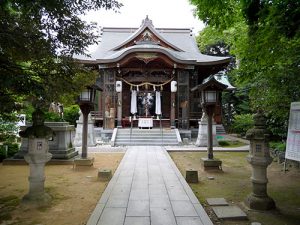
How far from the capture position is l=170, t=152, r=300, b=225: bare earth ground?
521 cm

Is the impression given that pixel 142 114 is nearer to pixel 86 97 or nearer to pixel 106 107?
pixel 106 107

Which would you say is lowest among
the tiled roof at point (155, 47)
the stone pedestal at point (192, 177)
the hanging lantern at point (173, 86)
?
the stone pedestal at point (192, 177)

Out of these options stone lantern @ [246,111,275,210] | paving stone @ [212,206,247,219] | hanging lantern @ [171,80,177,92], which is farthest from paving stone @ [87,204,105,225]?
hanging lantern @ [171,80,177,92]

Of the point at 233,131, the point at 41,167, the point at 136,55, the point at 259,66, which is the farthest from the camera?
the point at 233,131

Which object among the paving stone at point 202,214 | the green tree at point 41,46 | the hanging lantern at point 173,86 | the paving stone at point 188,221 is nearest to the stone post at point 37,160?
the green tree at point 41,46

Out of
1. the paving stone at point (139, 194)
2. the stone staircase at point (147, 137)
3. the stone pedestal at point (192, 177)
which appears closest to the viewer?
the paving stone at point (139, 194)

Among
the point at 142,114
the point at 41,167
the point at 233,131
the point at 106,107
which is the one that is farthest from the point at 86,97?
the point at 233,131

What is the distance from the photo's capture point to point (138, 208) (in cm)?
544

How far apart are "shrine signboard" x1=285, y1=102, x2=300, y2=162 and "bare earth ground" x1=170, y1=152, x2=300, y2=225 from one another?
1.10 m

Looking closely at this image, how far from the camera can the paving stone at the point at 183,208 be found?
17.0 ft

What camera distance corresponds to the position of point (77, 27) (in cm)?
544

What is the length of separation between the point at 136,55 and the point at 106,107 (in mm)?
4054

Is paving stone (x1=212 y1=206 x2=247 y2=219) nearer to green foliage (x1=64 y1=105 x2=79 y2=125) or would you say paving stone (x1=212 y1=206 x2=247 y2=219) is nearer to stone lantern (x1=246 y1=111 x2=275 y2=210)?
stone lantern (x1=246 y1=111 x2=275 y2=210)

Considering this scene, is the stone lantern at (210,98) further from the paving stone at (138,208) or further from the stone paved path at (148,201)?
the paving stone at (138,208)
